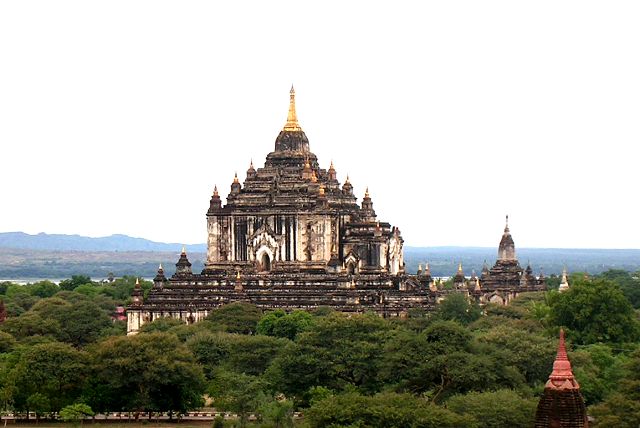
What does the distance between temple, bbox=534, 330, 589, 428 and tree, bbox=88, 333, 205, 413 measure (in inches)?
1456

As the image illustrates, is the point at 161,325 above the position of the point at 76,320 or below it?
below

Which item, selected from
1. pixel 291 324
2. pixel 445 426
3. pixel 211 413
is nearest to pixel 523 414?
pixel 445 426

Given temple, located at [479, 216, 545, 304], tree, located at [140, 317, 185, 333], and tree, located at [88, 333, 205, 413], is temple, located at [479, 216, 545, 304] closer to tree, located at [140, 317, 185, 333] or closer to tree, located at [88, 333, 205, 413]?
tree, located at [140, 317, 185, 333]

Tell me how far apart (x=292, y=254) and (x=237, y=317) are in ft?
38.8

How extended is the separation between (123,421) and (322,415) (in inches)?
774

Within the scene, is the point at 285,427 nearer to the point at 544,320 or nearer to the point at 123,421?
the point at 123,421

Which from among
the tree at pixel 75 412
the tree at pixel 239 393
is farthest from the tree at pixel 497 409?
the tree at pixel 75 412

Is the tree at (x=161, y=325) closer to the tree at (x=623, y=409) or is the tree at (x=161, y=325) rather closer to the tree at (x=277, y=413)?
the tree at (x=277, y=413)

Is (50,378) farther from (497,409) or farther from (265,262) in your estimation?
(265,262)

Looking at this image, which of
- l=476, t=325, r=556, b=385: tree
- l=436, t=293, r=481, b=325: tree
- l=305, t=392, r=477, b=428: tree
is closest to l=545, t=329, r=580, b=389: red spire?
l=305, t=392, r=477, b=428: tree

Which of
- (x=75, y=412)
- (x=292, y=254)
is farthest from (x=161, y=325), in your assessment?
(x=75, y=412)

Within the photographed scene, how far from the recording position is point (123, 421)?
7400 centimetres

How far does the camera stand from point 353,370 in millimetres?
71875

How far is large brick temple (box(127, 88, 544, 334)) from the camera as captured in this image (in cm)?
10612
